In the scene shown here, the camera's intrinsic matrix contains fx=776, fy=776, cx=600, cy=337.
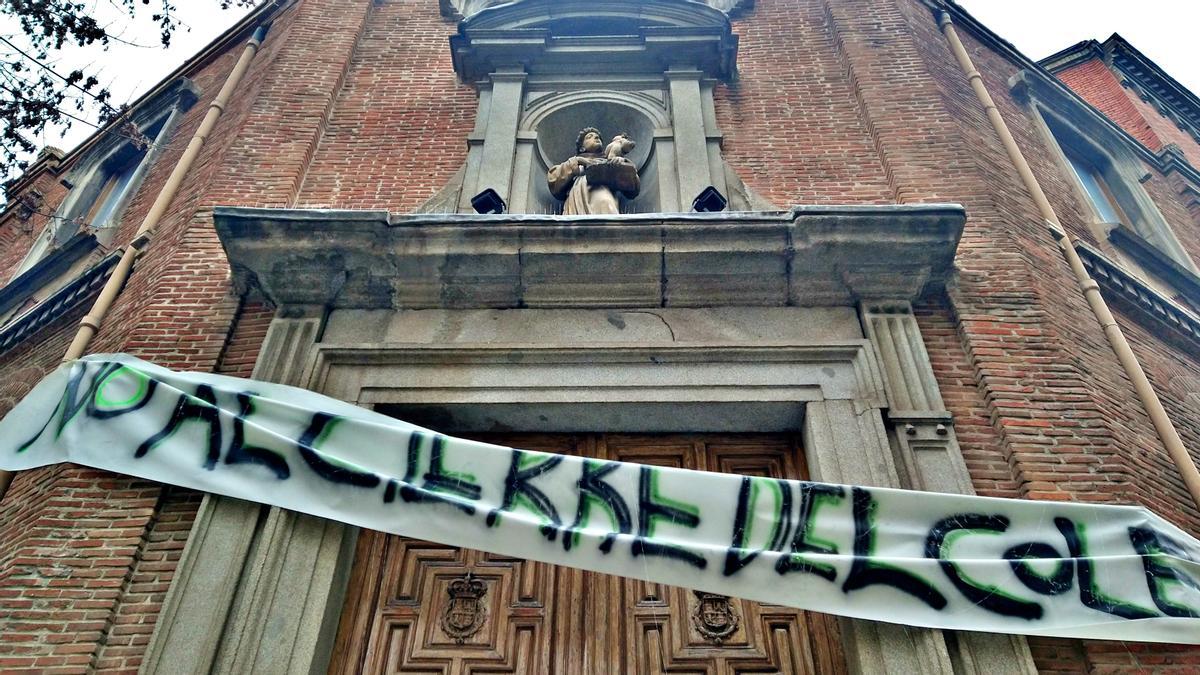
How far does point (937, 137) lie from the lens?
656 cm

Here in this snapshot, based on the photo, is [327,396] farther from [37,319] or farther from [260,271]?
[37,319]

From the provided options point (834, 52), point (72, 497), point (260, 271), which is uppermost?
point (834, 52)

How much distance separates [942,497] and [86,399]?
483 cm

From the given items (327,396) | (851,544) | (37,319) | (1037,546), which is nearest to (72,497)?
(327,396)

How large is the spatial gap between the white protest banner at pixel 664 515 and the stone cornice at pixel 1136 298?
10.8ft

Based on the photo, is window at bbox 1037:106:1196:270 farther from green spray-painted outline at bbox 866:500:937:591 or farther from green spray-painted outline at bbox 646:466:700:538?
green spray-painted outline at bbox 646:466:700:538

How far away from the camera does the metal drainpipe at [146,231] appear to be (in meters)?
5.51

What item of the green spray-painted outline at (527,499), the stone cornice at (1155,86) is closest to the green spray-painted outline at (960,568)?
the green spray-painted outline at (527,499)

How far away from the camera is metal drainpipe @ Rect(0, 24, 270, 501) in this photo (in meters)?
5.51

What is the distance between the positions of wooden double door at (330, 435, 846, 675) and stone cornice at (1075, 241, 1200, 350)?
4.34m

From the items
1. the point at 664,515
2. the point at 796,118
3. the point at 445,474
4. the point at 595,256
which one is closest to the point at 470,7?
the point at 796,118

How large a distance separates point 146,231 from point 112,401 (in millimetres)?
2368

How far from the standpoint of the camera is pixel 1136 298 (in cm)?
671

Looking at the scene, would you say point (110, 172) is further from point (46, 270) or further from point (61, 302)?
point (61, 302)
